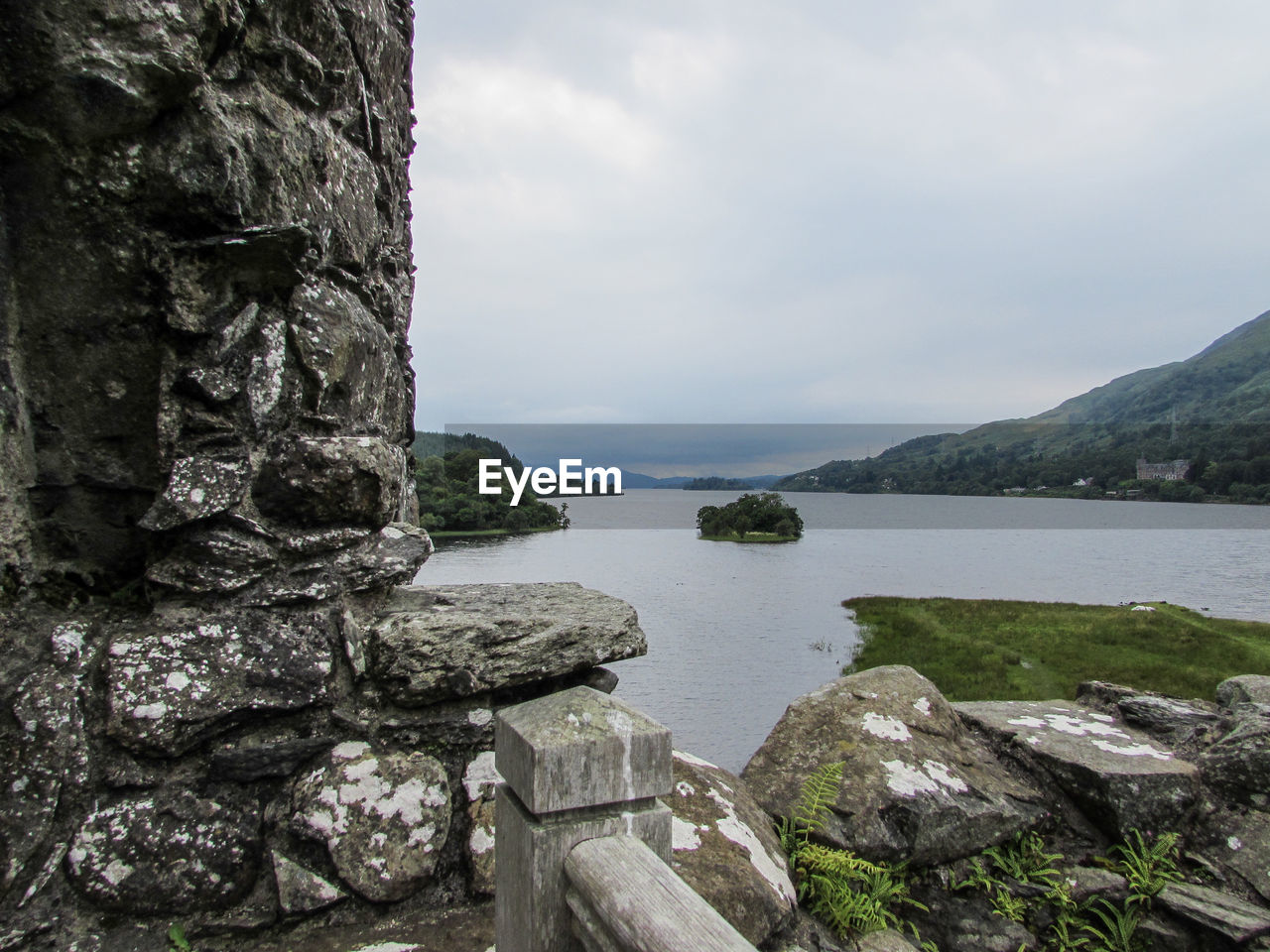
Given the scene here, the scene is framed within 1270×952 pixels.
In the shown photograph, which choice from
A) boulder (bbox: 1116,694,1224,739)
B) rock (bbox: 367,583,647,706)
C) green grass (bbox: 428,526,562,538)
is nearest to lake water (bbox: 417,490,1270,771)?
green grass (bbox: 428,526,562,538)

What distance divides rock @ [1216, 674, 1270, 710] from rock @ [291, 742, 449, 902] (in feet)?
20.0

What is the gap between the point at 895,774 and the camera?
4551 mm

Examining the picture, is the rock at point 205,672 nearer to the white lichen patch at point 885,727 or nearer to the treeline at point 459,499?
the white lichen patch at point 885,727

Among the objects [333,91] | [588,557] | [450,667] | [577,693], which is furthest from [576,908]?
[588,557]

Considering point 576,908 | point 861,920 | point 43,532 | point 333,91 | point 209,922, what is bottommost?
point 861,920

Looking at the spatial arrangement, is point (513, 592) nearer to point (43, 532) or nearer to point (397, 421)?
point (397, 421)

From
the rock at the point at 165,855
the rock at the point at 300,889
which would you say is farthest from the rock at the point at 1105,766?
the rock at the point at 165,855

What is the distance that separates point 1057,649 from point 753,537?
41150mm

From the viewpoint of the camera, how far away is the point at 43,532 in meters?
3.29

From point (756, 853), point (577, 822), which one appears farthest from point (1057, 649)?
point (577, 822)

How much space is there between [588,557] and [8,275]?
3826 cm

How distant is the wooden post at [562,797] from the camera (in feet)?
6.16

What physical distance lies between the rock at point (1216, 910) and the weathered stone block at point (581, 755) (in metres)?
4.18

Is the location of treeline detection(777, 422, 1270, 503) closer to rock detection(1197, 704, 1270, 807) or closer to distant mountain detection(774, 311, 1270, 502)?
distant mountain detection(774, 311, 1270, 502)
